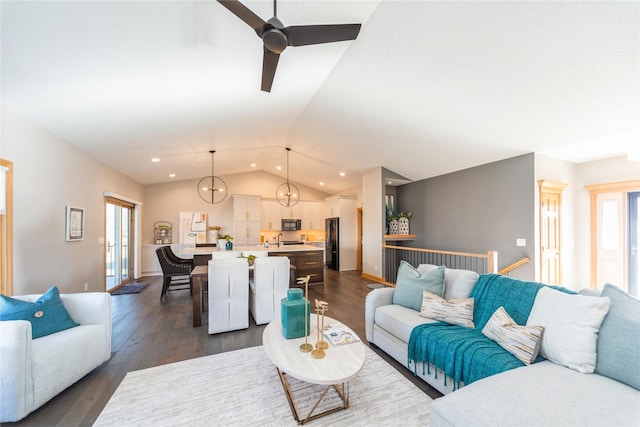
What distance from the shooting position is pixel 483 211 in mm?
4820

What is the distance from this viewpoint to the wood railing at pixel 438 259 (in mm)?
4215

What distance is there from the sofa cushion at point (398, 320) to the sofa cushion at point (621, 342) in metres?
1.05

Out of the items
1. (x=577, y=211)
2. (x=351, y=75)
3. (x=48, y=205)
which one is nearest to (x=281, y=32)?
(x=351, y=75)

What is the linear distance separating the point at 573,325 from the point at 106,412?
3275mm

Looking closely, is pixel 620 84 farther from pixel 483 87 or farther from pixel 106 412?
pixel 106 412

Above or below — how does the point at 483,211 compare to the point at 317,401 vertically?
above

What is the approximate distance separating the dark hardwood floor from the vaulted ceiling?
2714mm

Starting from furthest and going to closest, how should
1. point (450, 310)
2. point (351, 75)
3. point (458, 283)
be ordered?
point (351, 75) → point (458, 283) → point (450, 310)

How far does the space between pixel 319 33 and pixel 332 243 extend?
6503mm

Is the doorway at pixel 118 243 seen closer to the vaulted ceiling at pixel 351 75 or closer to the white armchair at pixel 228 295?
the vaulted ceiling at pixel 351 75

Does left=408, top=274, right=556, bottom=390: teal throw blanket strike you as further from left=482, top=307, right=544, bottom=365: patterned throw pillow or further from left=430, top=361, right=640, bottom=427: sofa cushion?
left=430, top=361, right=640, bottom=427: sofa cushion

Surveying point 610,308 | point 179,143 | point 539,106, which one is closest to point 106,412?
point 610,308

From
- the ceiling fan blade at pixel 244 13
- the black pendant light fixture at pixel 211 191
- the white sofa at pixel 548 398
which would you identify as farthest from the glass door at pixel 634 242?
the black pendant light fixture at pixel 211 191

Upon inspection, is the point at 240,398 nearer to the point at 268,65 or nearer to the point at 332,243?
the point at 268,65
